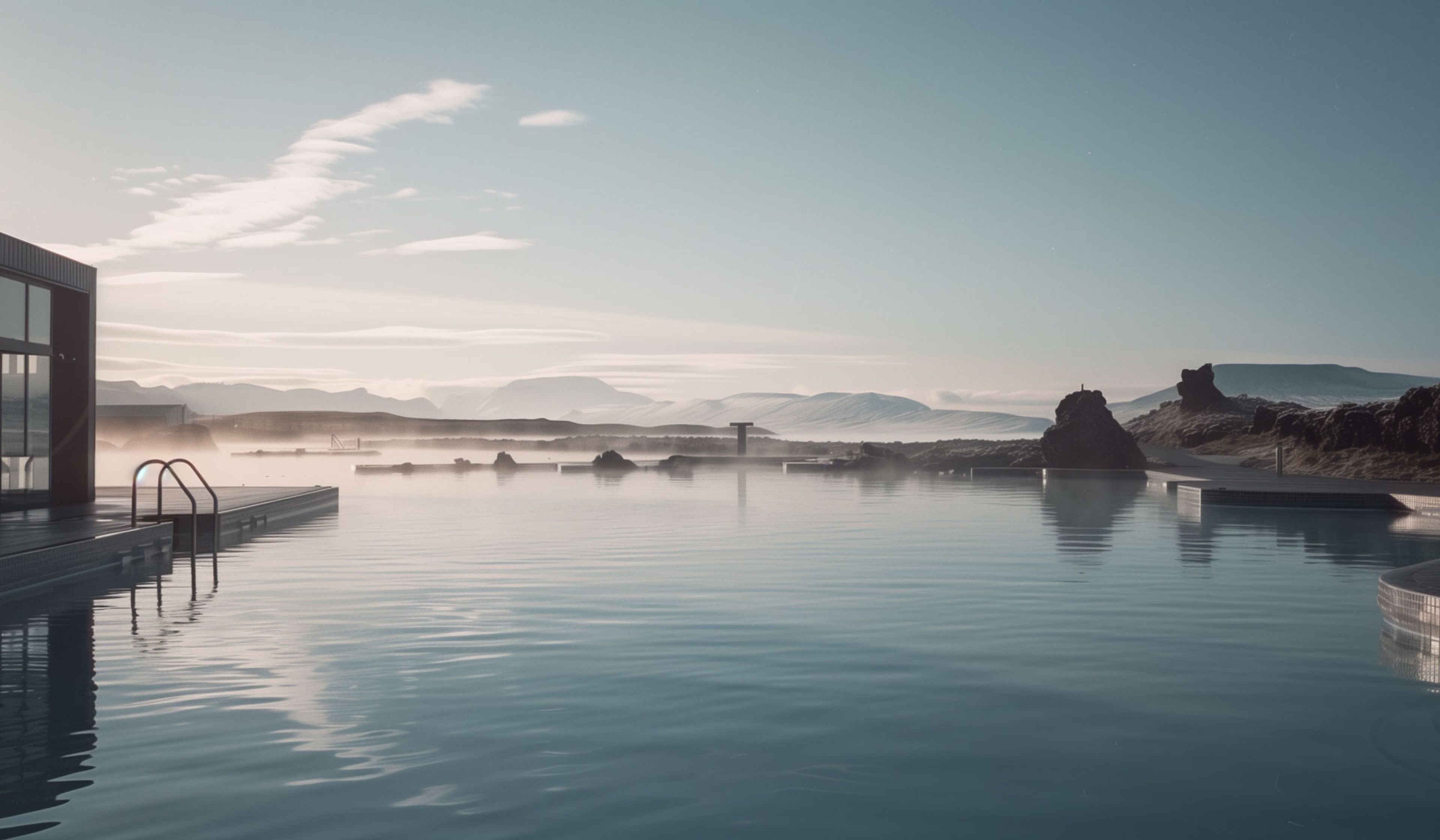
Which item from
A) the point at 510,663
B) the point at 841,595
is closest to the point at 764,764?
the point at 510,663

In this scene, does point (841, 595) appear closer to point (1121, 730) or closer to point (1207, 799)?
point (1121, 730)

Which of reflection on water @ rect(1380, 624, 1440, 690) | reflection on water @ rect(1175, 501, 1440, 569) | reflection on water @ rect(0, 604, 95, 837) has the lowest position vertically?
reflection on water @ rect(0, 604, 95, 837)

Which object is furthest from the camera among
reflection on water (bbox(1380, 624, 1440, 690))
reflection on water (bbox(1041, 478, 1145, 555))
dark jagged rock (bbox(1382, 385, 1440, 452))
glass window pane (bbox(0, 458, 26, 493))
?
dark jagged rock (bbox(1382, 385, 1440, 452))

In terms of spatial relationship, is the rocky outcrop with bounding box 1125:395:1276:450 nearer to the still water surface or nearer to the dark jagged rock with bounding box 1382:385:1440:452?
the dark jagged rock with bounding box 1382:385:1440:452

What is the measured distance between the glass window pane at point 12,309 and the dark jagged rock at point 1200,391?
52.2m

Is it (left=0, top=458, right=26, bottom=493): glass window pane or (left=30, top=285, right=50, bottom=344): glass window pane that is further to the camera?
(left=30, top=285, right=50, bottom=344): glass window pane

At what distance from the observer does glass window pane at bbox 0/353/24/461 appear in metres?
15.6

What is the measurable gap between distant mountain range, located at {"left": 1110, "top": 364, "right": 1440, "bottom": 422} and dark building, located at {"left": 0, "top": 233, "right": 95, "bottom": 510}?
388 ft

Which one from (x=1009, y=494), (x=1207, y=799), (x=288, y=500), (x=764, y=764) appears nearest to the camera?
(x=1207, y=799)

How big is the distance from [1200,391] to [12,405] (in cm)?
5341

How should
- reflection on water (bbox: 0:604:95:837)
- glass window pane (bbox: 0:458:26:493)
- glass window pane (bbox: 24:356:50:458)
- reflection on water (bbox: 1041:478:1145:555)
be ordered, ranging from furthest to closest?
1. glass window pane (bbox: 24:356:50:458)
2. glass window pane (bbox: 0:458:26:493)
3. reflection on water (bbox: 1041:478:1145:555)
4. reflection on water (bbox: 0:604:95:837)

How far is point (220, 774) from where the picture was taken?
4965mm

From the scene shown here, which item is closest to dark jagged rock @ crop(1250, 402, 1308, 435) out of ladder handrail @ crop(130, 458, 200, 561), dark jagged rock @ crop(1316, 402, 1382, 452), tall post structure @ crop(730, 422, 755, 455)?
dark jagged rock @ crop(1316, 402, 1382, 452)

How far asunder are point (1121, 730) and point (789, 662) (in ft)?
7.88
